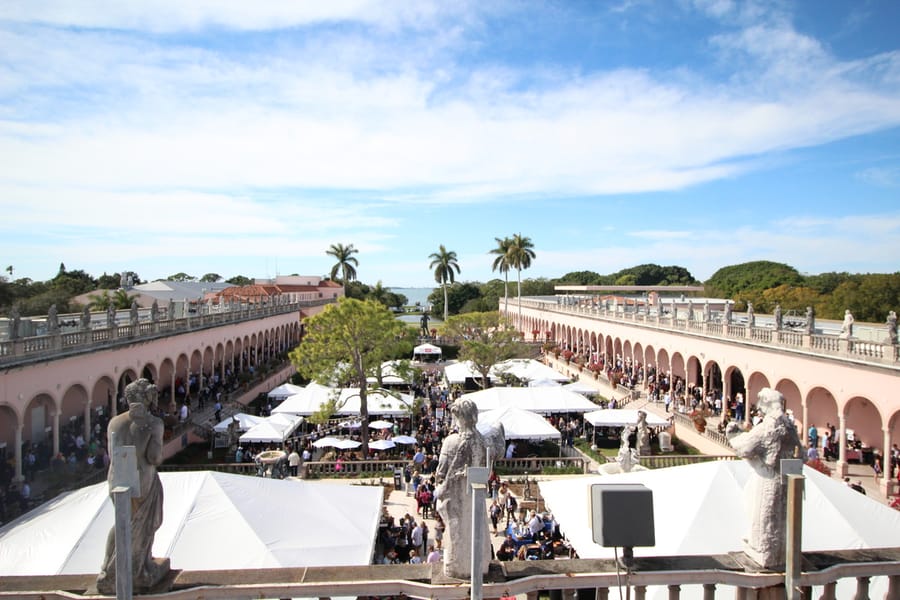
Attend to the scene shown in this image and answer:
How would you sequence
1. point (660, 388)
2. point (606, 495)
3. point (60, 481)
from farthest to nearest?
point (660, 388), point (60, 481), point (606, 495)

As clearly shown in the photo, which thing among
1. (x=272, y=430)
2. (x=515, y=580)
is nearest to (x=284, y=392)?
(x=272, y=430)

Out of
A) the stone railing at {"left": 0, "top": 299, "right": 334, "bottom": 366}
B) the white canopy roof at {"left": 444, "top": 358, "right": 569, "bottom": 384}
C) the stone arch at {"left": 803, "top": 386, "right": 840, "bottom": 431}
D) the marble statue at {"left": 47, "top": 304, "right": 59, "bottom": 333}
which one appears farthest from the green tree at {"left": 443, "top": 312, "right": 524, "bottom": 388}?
the marble statue at {"left": 47, "top": 304, "right": 59, "bottom": 333}

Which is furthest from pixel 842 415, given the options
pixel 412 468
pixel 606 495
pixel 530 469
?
pixel 606 495

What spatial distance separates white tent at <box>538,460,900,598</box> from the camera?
9.40 m

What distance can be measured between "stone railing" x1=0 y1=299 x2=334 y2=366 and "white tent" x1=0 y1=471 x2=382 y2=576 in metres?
8.58

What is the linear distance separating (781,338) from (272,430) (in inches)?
798

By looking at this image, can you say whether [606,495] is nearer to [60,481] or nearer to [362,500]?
[362,500]

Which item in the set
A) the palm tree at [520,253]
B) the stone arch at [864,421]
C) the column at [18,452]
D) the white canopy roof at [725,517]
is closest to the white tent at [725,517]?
the white canopy roof at [725,517]

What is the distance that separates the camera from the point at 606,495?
179 inches

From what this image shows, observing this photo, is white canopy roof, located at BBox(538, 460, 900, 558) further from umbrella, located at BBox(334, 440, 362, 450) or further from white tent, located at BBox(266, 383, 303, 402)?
white tent, located at BBox(266, 383, 303, 402)

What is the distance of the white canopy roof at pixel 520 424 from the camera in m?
21.3

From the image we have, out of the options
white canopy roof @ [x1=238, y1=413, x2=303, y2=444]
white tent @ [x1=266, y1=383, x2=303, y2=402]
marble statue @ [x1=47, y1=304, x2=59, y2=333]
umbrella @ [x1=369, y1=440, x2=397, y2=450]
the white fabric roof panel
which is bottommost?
umbrella @ [x1=369, y1=440, x2=397, y2=450]

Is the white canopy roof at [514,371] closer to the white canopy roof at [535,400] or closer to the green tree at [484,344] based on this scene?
the green tree at [484,344]

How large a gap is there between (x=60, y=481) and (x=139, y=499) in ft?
52.0
